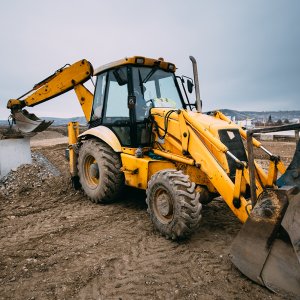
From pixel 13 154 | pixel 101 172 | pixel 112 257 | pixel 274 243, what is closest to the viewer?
pixel 274 243

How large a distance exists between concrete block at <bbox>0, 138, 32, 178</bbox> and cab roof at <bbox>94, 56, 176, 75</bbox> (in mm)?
2956

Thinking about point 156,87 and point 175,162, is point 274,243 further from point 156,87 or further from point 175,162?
point 156,87

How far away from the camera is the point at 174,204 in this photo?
3641 mm

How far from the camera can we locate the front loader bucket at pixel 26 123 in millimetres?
7375

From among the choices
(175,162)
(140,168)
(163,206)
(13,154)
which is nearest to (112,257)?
(163,206)

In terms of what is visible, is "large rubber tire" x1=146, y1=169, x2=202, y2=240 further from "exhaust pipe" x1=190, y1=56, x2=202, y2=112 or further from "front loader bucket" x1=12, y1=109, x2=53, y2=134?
"front loader bucket" x1=12, y1=109, x2=53, y2=134

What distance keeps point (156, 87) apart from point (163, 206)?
7.94ft

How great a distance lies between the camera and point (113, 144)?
5.14 metres

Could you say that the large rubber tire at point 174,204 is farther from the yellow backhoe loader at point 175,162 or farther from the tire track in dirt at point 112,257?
the tire track in dirt at point 112,257

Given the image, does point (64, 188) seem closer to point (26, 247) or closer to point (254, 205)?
point (26, 247)

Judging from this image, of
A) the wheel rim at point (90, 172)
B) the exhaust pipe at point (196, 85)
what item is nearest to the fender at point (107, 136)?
the wheel rim at point (90, 172)

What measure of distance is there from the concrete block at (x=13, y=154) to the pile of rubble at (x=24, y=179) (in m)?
0.14

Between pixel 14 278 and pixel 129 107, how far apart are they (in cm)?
292

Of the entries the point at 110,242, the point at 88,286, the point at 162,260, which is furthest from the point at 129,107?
the point at 88,286
